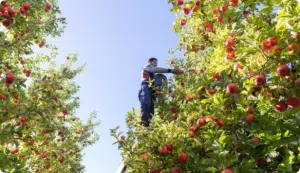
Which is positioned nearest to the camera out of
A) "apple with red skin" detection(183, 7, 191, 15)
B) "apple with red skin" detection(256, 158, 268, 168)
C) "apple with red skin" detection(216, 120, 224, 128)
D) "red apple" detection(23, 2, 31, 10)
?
"apple with red skin" detection(256, 158, 268, 168)

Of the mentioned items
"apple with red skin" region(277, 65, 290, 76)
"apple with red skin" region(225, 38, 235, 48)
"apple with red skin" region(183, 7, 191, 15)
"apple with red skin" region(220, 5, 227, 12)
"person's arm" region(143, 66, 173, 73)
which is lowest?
"apple with red skin" region(277, 65, 290, 76)

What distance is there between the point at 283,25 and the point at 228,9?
2158 millimetres

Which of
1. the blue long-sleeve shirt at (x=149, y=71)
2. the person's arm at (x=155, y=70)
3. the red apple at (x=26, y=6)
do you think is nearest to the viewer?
the red apple at (x=26, y=6)

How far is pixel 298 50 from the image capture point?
9.51 ft

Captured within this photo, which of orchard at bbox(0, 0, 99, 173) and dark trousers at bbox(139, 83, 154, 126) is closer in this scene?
orchard at bbox(0, 0, 99, 173)

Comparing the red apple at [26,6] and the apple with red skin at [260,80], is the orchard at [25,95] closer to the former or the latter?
the red apple at [26,6]

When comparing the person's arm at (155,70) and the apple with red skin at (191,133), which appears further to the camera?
the person's arm at (155,70)

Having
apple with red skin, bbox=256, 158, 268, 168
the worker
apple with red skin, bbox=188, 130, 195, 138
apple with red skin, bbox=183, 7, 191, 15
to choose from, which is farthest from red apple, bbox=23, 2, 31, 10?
apple with red skin, bbox=256, 158, 268, 168

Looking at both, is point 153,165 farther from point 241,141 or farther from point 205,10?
point 205,10

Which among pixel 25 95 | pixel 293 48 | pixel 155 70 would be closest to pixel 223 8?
pixel 293 48

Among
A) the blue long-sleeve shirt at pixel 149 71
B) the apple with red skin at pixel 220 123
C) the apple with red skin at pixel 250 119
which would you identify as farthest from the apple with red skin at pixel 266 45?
the blue long-sleeve shirt at pixel 149 71

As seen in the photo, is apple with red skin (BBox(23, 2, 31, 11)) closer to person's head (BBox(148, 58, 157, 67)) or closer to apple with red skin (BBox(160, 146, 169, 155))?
apple with red skin (BBox(160, 146, 169, 155))

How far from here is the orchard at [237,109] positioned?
3.10 metres

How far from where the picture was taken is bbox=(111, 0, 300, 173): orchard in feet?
10.2
